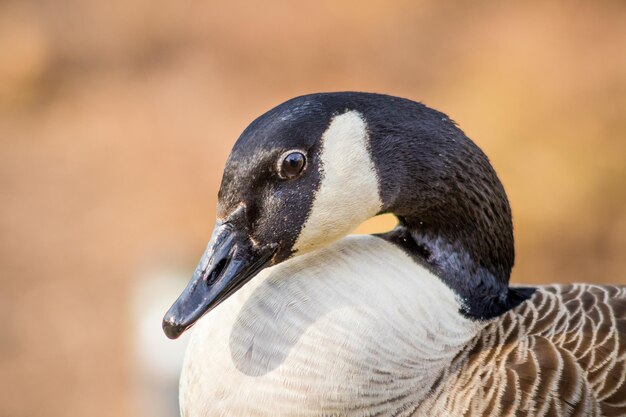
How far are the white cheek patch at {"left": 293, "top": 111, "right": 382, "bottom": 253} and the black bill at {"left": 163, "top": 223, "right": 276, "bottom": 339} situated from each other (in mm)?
132

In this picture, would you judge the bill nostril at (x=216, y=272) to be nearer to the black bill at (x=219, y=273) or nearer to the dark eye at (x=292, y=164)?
the black bill at (x=219, y=273)

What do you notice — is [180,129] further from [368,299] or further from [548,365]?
[548,365]

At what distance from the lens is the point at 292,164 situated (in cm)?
→ 191

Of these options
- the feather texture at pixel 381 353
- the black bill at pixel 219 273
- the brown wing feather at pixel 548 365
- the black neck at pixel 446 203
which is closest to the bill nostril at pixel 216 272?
the black bill at pixel 219 273

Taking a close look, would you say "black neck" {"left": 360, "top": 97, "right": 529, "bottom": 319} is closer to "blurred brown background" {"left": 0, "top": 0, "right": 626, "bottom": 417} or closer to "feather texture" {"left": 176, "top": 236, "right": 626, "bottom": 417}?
"feather texture" {"left": 176, "top": 236, "right": 626, "bottom": 417}

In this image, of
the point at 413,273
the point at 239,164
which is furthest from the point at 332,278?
the point at 239,164

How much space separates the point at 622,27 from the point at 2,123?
5.56m

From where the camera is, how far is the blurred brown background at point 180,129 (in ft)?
18.4

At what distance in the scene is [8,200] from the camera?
6.77 m

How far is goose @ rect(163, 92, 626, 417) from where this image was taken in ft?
6.17

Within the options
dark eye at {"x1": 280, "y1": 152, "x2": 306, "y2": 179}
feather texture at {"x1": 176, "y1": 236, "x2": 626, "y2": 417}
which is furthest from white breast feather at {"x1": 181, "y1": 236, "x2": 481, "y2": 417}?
dark eye at {"x1": 280, "y1": 152, "x2": 306, "y2": 179}

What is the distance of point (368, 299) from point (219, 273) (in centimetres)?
36

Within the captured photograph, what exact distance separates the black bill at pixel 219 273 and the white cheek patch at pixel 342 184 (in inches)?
5.2

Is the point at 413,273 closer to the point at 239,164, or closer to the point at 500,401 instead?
the point at 500,401
